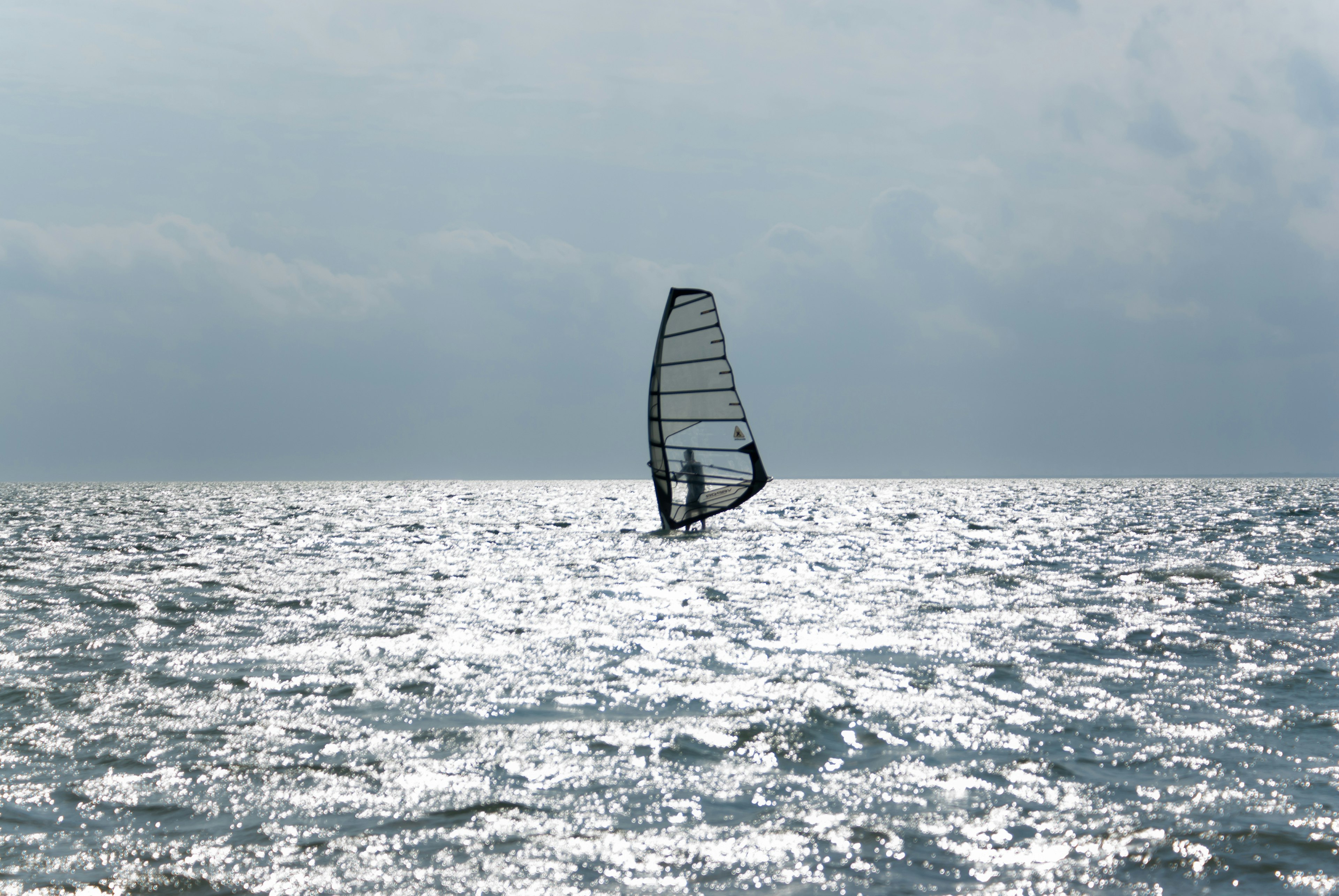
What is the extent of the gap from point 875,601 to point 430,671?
8374mm

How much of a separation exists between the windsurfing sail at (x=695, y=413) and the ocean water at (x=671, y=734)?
39.6ft

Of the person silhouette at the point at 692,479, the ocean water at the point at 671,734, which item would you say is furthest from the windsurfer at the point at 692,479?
the ocean water at the point at 671,734

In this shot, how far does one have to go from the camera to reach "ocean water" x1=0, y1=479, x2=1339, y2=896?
5.28m

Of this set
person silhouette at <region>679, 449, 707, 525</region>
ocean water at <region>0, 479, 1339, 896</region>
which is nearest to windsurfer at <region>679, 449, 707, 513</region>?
person silhouette at <region>679, 449, 707, 525</region>

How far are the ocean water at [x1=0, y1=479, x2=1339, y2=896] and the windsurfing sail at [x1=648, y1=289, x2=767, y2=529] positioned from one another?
12.1 metres

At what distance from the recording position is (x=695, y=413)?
31.8 metres

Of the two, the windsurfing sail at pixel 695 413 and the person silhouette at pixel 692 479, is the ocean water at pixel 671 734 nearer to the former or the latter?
the windsurfing sail at pixel 695 413

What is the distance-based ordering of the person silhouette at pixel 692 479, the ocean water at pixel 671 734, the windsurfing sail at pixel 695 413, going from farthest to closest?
the person silhouette at pixel 692 479 < the windsurfing sail at pixel 695 413 < the ocean water at pixel 671 734

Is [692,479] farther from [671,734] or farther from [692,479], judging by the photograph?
[671,734]

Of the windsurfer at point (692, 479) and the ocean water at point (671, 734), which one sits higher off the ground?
the windsurfer at point (692, 479)

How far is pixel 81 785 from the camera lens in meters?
6.59

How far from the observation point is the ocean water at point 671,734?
5.28m

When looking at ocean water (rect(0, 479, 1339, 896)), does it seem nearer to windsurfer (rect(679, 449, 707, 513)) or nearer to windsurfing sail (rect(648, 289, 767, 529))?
windsurfing sail (rect(648, 289, 767, 529))

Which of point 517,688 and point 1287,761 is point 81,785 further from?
point 1287,761
